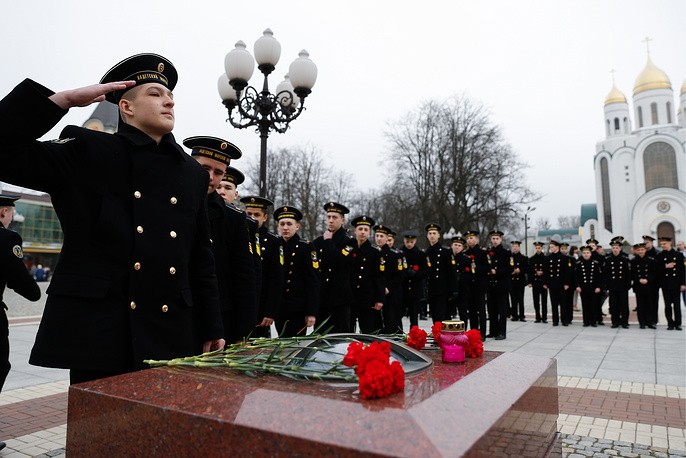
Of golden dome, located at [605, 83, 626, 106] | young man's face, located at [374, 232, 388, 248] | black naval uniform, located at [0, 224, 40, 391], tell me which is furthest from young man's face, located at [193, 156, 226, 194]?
golden dome, located at [605, 83, 626, 106]

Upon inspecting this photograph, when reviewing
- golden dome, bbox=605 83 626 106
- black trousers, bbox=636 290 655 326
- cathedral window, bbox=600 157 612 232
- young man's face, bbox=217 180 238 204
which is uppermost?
golden dome, bbox=605 83 626 106

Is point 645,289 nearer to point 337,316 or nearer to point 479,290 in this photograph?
point 479,290

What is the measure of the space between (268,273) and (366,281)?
3.30 m

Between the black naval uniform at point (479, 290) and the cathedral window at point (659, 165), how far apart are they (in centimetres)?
6332

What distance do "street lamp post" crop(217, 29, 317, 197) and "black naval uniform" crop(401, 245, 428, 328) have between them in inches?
167

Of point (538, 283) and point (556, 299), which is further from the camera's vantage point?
point (538, 283)

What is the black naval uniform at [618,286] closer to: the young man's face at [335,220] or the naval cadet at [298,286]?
the young man's face at [335,220]

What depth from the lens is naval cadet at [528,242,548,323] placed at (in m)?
14.1

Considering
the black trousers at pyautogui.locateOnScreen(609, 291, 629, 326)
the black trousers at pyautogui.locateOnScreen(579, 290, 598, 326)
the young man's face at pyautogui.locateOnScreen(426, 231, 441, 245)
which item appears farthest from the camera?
the black trousers at pyautogui.locateOnScreen(579, 290, 598, 326)

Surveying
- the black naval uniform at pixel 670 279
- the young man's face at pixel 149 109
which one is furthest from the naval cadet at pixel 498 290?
the young man's face at pixel 149 109

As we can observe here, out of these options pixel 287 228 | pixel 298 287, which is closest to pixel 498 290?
pixel 298 287

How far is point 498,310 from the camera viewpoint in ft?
35.6

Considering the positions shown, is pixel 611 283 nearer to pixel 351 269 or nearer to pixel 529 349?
pixel 529 349

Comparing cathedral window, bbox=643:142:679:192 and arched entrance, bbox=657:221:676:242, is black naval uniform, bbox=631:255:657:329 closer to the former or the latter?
arched entrance, bbox=657:221:676:242
